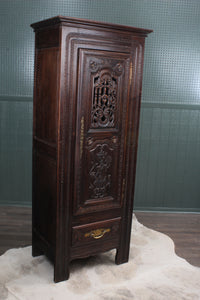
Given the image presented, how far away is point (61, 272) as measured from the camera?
2.52 m

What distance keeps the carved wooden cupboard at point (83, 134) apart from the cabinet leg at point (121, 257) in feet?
0.15

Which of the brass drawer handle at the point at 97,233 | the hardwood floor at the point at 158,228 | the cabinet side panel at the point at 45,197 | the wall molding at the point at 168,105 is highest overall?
the wall molding at the point at 168,105

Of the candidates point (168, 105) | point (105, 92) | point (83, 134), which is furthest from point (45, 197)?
point (168, 105)

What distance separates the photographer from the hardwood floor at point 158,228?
3113 mm

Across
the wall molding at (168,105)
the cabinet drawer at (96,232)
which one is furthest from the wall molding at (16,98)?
the cabinet drawer at (96,232)

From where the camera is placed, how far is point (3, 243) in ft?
10.1

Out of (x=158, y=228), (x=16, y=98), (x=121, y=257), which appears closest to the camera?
(x=121, y=257)

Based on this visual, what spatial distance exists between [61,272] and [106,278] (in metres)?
0.37

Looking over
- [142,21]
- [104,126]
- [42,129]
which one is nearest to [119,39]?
[104,126]

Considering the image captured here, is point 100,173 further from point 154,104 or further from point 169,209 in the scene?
point 169,209

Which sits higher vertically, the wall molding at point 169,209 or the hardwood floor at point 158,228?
the wall molding at point 169,209

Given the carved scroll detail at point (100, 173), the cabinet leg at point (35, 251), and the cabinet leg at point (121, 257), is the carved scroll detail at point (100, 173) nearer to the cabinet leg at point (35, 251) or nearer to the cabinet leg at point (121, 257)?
the cabinet leg at point (121, 257)

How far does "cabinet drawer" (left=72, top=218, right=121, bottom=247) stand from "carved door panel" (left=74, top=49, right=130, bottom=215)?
0.13m

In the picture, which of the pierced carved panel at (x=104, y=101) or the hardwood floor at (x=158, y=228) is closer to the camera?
the pierced carved panel at (x=104, y=101)
